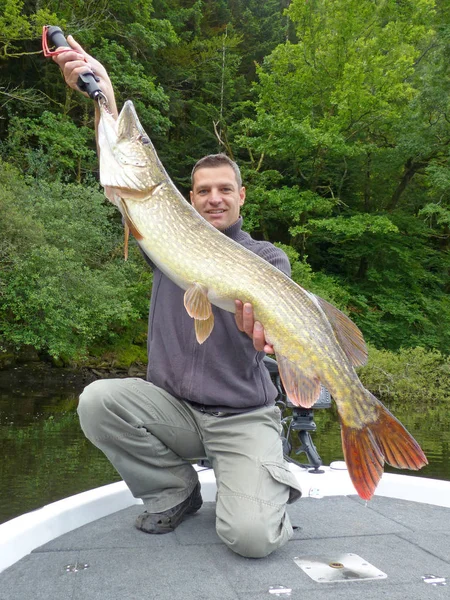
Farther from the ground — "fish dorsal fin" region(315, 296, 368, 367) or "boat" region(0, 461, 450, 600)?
"fish dorsal fin" region(315, 296, 368, 367)

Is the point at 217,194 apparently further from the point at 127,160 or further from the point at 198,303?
the point at 198,303

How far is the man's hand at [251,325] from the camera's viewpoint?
2.33m

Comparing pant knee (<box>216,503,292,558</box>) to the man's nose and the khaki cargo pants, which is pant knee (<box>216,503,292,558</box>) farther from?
the man's nose

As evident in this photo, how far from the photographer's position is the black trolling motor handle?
253cm

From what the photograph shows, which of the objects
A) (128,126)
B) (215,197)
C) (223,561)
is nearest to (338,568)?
(223,561)

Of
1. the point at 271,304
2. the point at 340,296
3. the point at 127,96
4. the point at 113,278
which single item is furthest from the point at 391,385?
the point at 271,304

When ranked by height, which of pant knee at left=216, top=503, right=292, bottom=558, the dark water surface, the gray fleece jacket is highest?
the gray fleece jacket

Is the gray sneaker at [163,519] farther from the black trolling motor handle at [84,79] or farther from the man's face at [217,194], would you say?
the black trolling motor handle at [84,79]

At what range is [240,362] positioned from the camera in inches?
111

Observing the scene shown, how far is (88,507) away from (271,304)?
1.43 m

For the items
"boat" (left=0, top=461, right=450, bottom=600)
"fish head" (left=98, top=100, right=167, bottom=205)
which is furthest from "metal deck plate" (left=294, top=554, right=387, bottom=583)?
"fish head" (left=98, top=100, right=167, bottom=205)

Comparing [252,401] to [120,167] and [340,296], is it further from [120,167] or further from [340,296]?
[340,296]

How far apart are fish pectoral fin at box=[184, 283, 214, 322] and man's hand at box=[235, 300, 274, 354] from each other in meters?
0.13

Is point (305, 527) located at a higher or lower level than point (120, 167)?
lower
